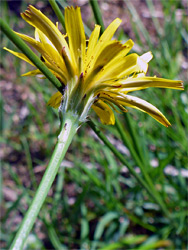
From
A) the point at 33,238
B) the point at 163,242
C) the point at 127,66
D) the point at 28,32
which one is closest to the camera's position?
the point at 127,66

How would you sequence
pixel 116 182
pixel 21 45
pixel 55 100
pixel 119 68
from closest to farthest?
pixel 21 45 < pixel 119 68 < pixel 55 100 < pixel 116 182

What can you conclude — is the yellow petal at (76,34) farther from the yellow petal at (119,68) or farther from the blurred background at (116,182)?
the blurred background at (116,182)

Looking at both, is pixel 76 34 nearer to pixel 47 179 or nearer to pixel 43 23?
pixel 43 23

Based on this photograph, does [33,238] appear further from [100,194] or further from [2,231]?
[100,194]

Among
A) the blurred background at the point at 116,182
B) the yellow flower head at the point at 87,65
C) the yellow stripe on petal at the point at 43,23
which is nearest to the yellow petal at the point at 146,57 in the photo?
the yellow flower head at the point at 87,65

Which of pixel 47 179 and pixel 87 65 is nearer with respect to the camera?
pixel 47 179

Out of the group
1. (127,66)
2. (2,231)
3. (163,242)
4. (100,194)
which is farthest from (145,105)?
(2,231)

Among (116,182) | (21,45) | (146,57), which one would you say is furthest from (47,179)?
(116,182)
